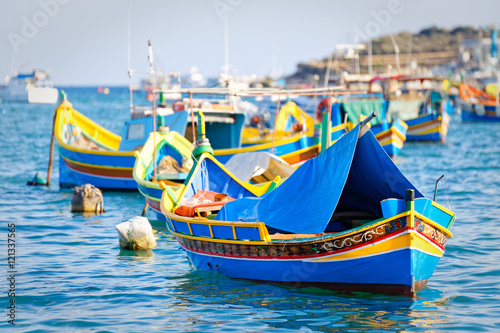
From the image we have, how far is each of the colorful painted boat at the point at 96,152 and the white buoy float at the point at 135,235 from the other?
6435 millimetres

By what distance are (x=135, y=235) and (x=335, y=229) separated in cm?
438

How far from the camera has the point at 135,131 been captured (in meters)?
22.8

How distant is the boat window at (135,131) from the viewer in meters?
22.6

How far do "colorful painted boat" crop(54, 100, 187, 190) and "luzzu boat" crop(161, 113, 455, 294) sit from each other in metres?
9.17

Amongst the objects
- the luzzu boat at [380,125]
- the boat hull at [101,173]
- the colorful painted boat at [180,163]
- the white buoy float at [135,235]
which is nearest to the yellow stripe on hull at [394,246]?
the colorful painted boat at [180,163]

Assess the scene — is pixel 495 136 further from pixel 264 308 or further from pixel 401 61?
pixel 401 61

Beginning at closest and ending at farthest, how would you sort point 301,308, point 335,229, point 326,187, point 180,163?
point 301,308, point 326,187, point 335,229, point 180,163

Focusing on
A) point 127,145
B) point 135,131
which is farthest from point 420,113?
point 127,145

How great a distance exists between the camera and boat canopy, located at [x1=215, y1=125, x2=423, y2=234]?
33.1ft

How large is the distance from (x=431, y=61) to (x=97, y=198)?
11109cm

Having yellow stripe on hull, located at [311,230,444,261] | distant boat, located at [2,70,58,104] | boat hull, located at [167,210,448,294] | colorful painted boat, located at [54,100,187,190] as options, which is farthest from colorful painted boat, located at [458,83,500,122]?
yellow stripe on hull, located at [311,230,444,261]

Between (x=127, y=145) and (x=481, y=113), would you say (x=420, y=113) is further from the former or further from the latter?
(x=127, y=145)

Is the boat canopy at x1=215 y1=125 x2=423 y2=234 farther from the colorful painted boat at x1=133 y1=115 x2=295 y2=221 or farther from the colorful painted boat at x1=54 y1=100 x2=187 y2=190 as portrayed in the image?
the colorful painted boat at x1=54 y1=100 x2=187 y2=190

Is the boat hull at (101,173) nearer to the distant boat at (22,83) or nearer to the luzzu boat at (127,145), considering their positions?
A: the luzzu boat at (127,145)
